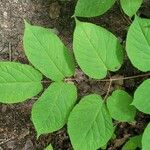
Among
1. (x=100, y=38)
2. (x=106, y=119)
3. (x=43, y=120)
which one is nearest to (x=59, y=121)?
(x=43, y=120)

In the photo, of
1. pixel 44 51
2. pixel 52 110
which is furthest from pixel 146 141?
pixel 44 51

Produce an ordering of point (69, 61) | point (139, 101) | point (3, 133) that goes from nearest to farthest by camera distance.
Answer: point (139, 101) < point (69, 61) < point (3, 133)

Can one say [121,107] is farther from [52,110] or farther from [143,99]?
[52,110]

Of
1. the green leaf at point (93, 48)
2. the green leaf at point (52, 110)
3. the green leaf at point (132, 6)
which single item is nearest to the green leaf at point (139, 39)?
the green leaf at point (93, 48)

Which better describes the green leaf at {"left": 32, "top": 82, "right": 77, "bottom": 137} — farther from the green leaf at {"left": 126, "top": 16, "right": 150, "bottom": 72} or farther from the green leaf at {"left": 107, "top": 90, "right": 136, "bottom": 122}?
the green leaf at {"left": 126, "top": 16, "right": 150, "bottom": 72}

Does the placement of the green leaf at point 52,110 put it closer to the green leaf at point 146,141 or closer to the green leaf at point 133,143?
the green leaf at point 146,141

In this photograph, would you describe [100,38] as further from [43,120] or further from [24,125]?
[24,125]
